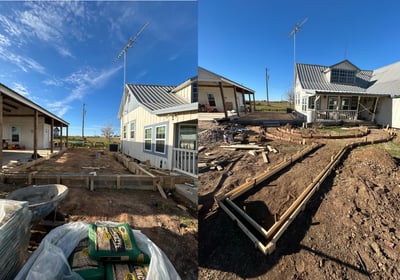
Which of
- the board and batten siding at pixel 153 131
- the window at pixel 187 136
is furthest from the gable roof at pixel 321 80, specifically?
the window at pixel 187 136

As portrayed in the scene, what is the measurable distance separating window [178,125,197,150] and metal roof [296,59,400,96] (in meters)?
10.1

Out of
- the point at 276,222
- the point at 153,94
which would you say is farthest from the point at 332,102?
the point at 276,222

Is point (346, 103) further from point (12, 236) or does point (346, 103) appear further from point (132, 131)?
point (12, 236)

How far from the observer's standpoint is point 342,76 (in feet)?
46.1

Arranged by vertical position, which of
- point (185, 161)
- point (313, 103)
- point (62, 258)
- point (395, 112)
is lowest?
point (62, 258)

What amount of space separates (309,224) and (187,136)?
327 centimetres

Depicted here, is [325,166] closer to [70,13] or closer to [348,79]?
[70,13]

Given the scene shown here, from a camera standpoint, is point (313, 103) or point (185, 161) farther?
point (313, 103)

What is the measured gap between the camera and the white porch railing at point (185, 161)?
4.82m

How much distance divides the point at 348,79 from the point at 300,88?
3611mm

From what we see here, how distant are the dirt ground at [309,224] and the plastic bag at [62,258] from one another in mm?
875

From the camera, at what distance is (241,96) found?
502 inches

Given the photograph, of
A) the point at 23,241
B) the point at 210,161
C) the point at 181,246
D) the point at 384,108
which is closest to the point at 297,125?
the point at 384,108

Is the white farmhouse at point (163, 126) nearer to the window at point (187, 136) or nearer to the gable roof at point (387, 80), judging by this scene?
the window at point (187, 136)
